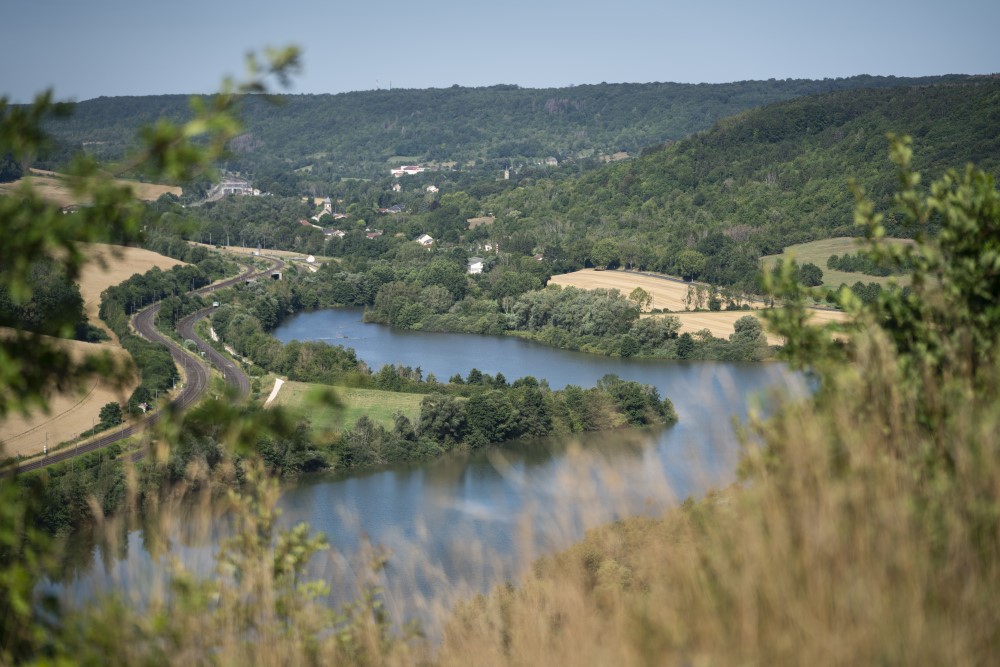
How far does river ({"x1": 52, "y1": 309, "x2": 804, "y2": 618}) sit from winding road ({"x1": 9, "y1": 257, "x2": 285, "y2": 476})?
91.6 inches

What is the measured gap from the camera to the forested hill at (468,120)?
259 ft

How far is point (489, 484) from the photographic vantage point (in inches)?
535

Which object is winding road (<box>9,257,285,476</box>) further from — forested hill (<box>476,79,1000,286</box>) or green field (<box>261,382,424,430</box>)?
forested hill (<box>476,79,1000,286</box>)

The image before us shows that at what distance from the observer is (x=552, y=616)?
2.31 m

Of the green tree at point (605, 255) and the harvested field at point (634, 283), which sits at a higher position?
the green tree at point (605, 255)

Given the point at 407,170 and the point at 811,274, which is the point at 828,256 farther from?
the point at 407,170

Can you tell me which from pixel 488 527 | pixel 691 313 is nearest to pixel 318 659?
pixel 488 527

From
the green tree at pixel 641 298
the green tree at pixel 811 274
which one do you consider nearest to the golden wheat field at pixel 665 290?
the green tree at pixel 641 298

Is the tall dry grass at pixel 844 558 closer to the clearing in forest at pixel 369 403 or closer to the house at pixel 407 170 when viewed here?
the clearing in forest at pixel 369 403

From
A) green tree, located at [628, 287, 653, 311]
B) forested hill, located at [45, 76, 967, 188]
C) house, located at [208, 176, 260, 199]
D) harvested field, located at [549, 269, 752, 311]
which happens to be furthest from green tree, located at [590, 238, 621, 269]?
forested hill, located at [45, 76, 967, 188]

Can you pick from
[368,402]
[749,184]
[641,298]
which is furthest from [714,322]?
[749,184]

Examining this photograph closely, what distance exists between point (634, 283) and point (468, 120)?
6651 cm

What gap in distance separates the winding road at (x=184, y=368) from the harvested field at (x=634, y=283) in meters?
10.3

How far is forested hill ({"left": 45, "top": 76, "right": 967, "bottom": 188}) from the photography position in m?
78.8
